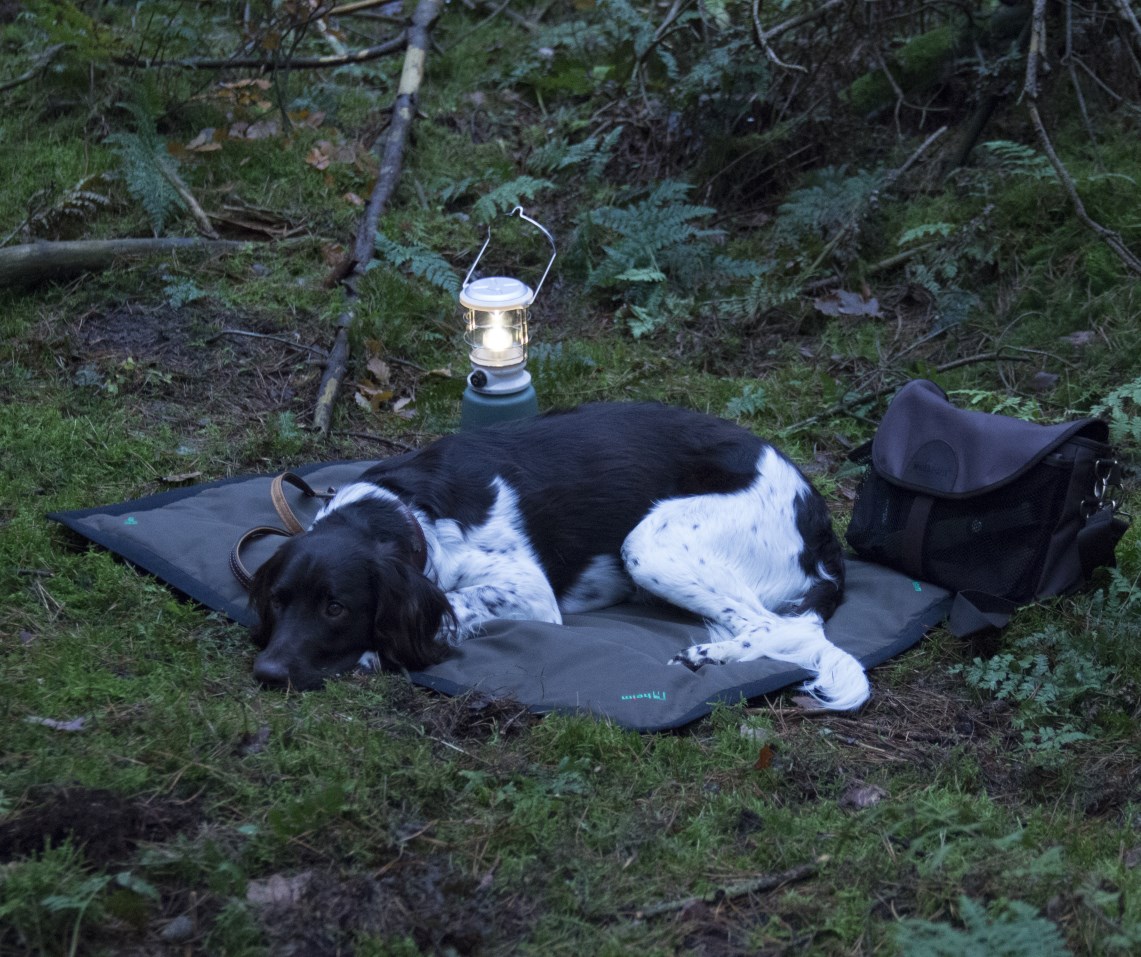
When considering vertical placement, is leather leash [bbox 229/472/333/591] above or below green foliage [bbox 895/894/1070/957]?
below

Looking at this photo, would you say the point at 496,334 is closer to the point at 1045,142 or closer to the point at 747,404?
the point at 747,404

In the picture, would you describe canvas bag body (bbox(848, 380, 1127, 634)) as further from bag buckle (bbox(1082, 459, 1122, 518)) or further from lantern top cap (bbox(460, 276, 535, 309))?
lantern top cap (bbox(460, 276, 535, 309))

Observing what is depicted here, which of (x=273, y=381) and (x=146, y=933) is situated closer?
(x=146, y=933)

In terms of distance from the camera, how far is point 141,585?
392cm

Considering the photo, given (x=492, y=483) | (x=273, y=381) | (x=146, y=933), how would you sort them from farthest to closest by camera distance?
1. (x=273, y=381)
2. (x=492, y=483)
3. (x=146, y=933)

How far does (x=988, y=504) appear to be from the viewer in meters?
4.08

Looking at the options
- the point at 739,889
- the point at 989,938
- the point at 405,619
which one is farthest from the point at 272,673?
the point at 989,938

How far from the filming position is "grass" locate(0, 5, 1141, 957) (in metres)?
2.44

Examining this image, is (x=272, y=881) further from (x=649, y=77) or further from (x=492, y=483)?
(x=649, y=77)

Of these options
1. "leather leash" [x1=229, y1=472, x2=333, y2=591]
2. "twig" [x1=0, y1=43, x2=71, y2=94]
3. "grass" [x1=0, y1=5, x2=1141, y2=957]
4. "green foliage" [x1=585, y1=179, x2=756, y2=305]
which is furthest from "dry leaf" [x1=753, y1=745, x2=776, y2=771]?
"twig" [x1=0, y1=43, x2=71, y2=94]

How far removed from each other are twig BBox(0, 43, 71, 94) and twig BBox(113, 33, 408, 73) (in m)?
0.41

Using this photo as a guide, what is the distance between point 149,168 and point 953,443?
4676 millimetres

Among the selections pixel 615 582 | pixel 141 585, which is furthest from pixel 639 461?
pixel 141 585

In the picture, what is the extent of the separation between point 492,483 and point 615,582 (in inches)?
23.3
